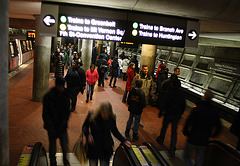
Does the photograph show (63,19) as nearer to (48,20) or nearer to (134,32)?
(48,20)

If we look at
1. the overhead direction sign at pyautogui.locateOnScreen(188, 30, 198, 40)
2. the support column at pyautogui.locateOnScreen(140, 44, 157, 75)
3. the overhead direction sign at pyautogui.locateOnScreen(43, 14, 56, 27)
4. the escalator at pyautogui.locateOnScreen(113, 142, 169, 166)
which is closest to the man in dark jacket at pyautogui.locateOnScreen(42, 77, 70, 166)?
the escalator at pyautogui.locateOnScreen(113, 142, 169, 166)

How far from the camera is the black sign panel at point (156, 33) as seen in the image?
5469 mm

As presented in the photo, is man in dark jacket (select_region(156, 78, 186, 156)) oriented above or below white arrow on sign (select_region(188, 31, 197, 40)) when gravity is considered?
below

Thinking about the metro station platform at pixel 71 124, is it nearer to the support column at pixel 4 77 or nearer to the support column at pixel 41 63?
the support column at pixel 41 63

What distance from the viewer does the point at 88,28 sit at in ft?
17.0

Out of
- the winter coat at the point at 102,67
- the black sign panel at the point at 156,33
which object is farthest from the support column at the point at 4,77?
the winter coat at the point at 102,67

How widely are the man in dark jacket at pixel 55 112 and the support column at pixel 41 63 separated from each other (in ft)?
15.5

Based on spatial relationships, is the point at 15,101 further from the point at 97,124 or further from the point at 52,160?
the point at 97,124

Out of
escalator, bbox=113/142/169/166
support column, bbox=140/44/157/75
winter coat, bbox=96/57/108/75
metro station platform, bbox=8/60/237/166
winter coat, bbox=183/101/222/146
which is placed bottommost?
metro station platform, bbox=8/60/237/166

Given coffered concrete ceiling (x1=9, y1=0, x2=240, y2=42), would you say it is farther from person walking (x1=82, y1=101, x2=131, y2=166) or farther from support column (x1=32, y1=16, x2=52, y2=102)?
support column (x1=32, y1=16, x2=52, y2=102)

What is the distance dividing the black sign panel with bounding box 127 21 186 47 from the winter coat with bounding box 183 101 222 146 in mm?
1932

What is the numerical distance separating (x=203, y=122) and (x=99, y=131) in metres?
2.09

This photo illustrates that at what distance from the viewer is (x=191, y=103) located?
11219 mm

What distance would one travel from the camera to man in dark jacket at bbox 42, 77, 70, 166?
425 cm
